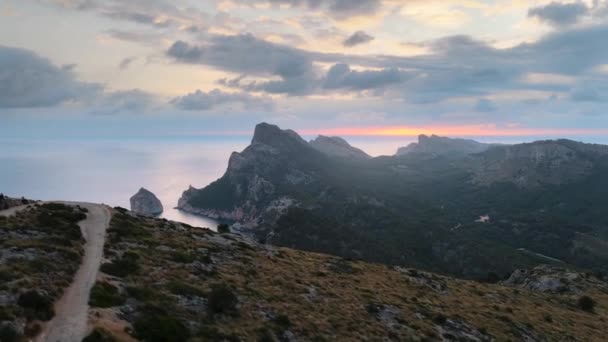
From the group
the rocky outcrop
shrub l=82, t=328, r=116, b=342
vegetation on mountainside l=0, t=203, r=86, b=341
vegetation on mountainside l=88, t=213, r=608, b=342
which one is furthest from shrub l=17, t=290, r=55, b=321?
the rocky outcrop

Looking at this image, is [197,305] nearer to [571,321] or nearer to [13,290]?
[13,290]

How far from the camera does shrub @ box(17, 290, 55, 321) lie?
83.1 ft

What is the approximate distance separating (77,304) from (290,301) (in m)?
21.0

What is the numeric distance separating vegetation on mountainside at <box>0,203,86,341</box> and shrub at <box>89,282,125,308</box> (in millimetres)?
2409

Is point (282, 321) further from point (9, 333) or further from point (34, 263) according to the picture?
point (34, 263)

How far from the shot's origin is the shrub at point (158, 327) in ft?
89.3

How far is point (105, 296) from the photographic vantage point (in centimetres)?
3059

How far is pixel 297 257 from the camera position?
70500 mm

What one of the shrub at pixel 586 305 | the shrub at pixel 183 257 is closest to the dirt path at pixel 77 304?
the shrub at pixel 183 257

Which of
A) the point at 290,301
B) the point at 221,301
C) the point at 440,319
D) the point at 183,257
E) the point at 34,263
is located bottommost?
the point at 440,319

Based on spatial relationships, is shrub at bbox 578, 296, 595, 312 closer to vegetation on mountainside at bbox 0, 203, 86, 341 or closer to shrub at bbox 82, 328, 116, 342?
shrub at bbox 82, 328, 116, 342

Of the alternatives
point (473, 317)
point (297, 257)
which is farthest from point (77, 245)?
point (473, 317)

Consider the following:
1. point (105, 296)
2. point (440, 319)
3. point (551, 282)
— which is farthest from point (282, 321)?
point (551, 282)

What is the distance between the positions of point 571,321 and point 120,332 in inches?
2767
